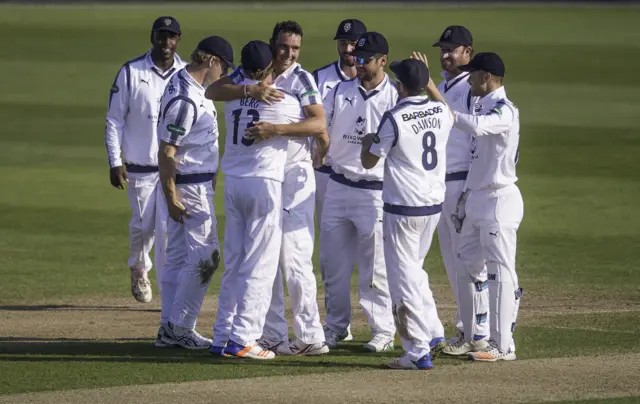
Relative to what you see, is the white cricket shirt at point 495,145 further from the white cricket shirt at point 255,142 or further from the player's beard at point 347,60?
the player's beard at point 347,60

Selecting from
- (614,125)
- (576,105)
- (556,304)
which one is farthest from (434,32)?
(556,304)

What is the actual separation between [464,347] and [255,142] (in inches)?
83.3

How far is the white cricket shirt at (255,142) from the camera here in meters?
8.59

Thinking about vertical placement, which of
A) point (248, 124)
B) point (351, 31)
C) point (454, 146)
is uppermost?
point (351, 31)

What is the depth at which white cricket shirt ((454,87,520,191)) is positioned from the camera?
8469mm

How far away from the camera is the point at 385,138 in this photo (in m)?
8.19

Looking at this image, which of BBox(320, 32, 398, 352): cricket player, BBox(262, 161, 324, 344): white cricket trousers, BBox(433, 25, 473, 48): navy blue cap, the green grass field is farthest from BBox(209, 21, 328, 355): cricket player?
BBox(433, 25, 473, 48): navy blue cap

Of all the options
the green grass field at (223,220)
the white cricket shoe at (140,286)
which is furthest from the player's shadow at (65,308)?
the white cricket shoe at (140,286)

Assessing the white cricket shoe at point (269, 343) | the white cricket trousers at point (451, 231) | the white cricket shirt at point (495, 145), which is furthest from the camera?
the white cricket trousers at point (451, 231)

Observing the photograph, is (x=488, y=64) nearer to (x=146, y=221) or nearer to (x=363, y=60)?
(x=363, y=60)

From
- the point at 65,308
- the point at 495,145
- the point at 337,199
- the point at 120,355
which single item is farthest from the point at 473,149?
the point at 65,308

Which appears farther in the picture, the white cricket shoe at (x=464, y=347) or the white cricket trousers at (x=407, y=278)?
the white cricket shoe at (x=464, y=347)

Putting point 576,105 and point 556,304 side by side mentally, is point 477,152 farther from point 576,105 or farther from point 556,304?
point 576,105

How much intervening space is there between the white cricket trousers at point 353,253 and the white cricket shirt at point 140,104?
2121 millimetres
